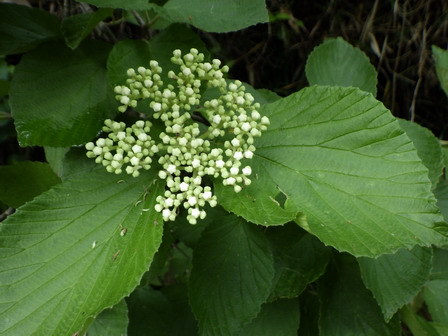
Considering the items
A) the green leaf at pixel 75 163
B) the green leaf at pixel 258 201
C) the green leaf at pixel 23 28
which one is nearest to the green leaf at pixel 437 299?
the green leaf at pixel 258 201

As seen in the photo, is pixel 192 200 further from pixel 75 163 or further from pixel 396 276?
pixel 396 276

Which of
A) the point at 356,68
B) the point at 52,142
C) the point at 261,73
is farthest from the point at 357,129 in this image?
the point at 261,73

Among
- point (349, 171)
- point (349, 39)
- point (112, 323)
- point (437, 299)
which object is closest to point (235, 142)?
point (349, 171)

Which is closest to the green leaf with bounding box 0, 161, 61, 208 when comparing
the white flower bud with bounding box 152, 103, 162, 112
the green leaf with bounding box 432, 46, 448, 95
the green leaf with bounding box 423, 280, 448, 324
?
the white flower bud with bounding box 152, 103, 162, 112

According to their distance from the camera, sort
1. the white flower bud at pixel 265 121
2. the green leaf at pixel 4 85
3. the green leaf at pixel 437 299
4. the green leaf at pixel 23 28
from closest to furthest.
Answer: the white flower bud at pixel 265 121 < the green leaf at pixel 23 28 < the green leaf at pixel 4 85 < the green leaf at pixel 437 299

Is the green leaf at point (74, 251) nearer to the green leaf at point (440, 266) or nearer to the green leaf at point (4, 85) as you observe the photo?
the green leaf at point (4, 85)

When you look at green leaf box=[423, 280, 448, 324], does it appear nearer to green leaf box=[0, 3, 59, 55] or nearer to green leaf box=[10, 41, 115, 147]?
green leaf box=[10, 41, 115, 147]
